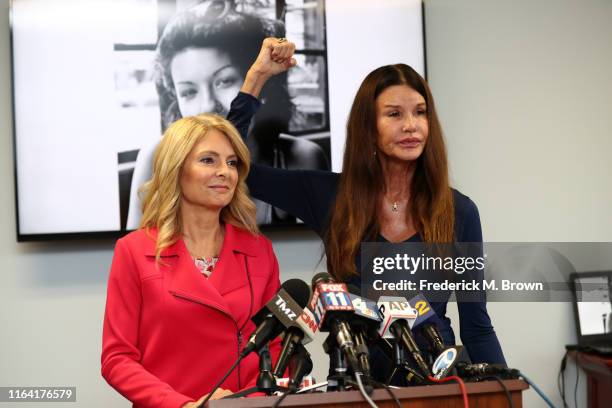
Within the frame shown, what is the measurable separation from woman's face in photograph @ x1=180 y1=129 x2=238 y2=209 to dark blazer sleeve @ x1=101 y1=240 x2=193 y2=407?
25cm

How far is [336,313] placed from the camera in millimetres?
1449

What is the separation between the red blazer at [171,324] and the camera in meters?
2.10

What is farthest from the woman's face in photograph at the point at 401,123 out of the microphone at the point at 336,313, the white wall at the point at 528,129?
the white wall at the point at 528,129

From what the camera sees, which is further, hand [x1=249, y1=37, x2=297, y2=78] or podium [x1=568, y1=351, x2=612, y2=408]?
podium [x1=568, y1=351, x2=612, y2=408]

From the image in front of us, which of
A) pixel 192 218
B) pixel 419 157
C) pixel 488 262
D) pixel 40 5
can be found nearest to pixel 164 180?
pixel 192 218

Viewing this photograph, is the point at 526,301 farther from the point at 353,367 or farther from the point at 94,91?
the point at 353,367

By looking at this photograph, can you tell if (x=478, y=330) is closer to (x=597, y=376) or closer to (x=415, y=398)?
(x=415, y=398)

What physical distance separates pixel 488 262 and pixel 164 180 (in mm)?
1690

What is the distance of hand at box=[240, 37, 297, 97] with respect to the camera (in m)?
2.38

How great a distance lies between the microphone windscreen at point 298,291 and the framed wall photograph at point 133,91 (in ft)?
5.20

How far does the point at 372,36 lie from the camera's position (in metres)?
3.39

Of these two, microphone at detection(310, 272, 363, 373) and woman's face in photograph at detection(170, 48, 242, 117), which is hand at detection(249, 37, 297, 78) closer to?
woman's face in photograph at detection(170, 48, 242, 117)

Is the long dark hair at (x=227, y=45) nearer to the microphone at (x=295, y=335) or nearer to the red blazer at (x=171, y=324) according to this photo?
the red blazer at (x=171, y=324)

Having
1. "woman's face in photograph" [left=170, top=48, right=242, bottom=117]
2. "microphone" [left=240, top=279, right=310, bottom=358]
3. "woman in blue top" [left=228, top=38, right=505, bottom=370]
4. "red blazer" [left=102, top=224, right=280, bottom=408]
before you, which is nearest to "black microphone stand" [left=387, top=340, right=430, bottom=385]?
"microphone" [left=240, top=279, right=310, bottom=358]
